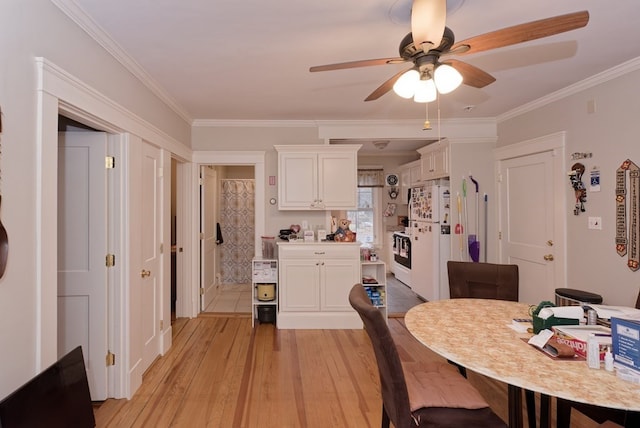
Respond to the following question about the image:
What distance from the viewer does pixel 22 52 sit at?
4.69ft

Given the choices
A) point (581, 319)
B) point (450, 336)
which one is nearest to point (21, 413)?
point (450, 336)

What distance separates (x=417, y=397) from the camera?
4.81ft

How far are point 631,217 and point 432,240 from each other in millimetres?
2100

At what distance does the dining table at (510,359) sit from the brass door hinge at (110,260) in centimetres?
207

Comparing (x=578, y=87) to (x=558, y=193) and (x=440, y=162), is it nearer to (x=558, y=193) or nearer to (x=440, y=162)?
(x=558, y=193)

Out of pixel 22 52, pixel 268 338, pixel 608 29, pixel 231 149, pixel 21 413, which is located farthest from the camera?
pixel 231 149

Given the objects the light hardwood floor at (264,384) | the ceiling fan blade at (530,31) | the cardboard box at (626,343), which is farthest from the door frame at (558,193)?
the cardboard box at (626,343)

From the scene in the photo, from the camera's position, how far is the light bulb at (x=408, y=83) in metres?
1.64

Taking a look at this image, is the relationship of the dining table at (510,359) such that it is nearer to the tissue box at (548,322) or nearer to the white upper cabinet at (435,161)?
the tissue box at (548,322)

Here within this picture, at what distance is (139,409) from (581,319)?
2.80 meters

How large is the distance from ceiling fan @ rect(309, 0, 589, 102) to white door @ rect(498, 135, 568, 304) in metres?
2.14

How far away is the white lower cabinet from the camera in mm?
3730

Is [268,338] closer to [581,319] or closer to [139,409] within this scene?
[139,409]

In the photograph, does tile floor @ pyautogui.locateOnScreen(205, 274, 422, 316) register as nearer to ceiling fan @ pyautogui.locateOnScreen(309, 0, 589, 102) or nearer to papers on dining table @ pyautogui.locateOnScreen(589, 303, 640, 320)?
papers on dining table @ pyautogui.locateOnScreen(589, 303, 640, 320)
